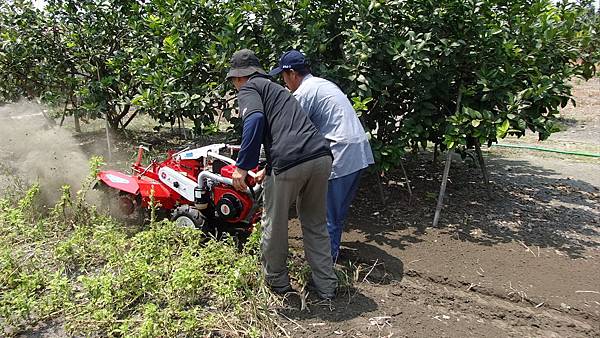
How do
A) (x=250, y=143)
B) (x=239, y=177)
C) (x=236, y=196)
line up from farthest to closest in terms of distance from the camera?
(x=236, y=196) → (x=239, y=177) → (x=250, y=143)

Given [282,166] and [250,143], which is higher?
[250,143]

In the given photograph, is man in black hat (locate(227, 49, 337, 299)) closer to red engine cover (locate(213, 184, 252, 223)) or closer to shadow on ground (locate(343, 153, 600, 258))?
red engine cover (locate(213, 184, 252, 223))

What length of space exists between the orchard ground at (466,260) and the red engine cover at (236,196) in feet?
1.93

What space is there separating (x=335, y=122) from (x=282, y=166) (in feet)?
2.21

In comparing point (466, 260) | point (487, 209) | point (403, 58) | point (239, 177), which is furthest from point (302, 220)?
point (487, 209)

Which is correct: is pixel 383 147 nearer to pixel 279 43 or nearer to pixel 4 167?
pixel 279 43

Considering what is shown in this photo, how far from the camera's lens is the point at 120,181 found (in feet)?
15.3

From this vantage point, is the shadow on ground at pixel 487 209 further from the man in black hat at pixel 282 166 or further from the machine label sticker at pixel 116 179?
the machine label sticker at pixel 116 179

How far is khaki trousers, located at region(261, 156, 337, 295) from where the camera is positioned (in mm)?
3396

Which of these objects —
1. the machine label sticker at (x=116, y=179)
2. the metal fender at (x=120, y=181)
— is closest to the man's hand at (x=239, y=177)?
the metal fender at (x=120, y=181)

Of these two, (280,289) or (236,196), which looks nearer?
(280,289)

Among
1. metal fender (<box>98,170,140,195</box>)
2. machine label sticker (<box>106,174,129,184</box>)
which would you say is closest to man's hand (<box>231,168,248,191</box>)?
metal fender (<box>98,170,140,195</box>)

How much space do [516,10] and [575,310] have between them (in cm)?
275

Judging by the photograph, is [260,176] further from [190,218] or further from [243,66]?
[190,218]
